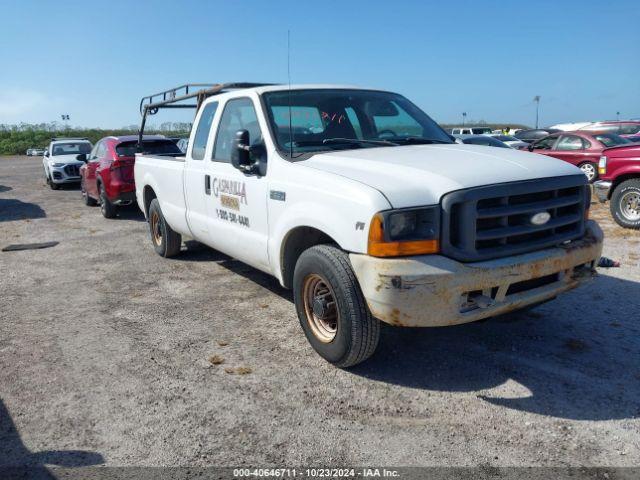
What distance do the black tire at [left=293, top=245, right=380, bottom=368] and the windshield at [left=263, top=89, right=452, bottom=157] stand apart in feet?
3.42

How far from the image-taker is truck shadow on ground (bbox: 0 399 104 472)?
2.82 metres

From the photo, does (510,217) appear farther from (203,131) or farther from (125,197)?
(125,197)

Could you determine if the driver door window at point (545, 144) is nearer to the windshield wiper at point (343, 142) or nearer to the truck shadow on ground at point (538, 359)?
the truck shadow on ground at point (538, 359)

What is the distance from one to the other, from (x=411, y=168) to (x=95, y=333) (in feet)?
10.0

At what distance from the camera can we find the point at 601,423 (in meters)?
3.10

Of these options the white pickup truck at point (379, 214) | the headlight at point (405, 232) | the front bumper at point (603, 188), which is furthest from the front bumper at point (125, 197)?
the headlight at point (405, 232)

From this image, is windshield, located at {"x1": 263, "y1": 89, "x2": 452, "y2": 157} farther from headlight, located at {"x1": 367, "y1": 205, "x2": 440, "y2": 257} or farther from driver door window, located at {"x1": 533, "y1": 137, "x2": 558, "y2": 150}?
driver door window, located at {"x1": 533, "y1": 137, "x2": 558, "y2": 150}

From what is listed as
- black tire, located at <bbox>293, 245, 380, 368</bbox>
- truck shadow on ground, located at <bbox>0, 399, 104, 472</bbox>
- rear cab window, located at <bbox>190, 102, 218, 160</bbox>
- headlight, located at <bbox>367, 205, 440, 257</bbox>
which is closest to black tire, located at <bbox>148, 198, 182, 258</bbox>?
rear cab window, located at <bbox>190, 102, 218, 160</bbox>

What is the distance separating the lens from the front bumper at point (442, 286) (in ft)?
10.3

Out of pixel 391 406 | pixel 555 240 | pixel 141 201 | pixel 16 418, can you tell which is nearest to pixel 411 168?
pixel 555 240

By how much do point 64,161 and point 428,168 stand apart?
16.6 metres

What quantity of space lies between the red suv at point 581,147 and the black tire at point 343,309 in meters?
11.9

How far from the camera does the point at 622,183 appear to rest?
8.73 m

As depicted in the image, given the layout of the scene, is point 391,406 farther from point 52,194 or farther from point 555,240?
point 52,194
